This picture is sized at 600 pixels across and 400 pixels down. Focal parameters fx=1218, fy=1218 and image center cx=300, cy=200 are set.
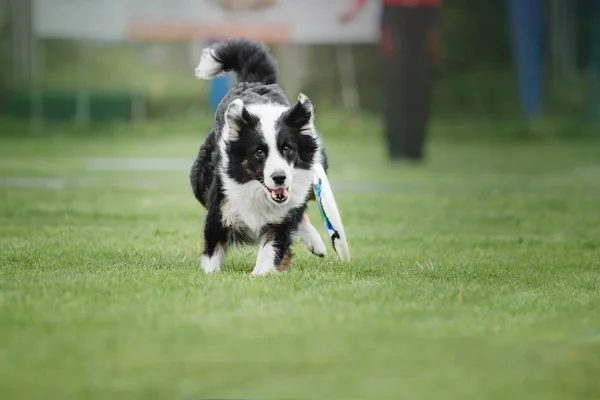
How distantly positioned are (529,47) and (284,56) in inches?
232

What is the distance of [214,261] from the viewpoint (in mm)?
7277

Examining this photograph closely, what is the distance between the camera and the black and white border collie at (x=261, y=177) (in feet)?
22.8

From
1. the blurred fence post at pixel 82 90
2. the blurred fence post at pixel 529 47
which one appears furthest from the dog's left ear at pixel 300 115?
the blurred fence post at pixel 529 47

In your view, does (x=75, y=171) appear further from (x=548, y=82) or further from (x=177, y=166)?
(x=548, y=82)

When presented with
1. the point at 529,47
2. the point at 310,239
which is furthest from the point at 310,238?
the point at 529,47

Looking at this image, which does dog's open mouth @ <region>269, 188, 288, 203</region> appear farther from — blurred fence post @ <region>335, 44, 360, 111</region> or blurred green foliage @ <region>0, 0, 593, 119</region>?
blurred fence post @ <region>335, 44, 360, 111</region>

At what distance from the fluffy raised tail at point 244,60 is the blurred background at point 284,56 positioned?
17.2m

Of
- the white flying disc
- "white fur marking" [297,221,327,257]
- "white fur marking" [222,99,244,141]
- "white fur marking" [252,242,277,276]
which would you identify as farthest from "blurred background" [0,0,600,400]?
"white fur marking" [222,99,244,141]

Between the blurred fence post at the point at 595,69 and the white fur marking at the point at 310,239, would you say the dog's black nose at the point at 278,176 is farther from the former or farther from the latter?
the blurred fence post at the point at 595,69

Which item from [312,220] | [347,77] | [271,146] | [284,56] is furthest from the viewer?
[347,77]

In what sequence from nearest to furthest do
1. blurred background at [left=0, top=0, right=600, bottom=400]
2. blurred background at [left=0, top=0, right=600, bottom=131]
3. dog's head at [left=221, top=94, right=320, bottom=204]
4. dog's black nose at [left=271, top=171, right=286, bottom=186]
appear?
1. blurred background at [left=0, top=0, right=600, bottom=400]
2. dog's black nose at [left=271, top=171, right=286, bottom=186]
3. dog's head at [left=221, top=94, right=320, bottom=204]
4. blurred background at [left=0, top=0, right=600, bottom=131]

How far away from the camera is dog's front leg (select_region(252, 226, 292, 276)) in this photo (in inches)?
278

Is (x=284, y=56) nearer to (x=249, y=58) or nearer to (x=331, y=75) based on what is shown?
(x=331, y=75)

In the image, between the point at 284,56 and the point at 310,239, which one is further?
the point at 284,56
